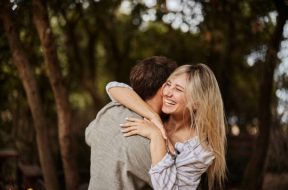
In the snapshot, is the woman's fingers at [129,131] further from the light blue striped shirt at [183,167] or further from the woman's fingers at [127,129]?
the light blue striped shirt at [183,167]

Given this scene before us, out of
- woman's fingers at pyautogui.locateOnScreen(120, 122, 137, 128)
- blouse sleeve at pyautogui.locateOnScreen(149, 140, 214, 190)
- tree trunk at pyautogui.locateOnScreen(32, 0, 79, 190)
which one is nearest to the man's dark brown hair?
woman's fingers at pyautogui.locateOnScreen(120, 122, 137, 128)

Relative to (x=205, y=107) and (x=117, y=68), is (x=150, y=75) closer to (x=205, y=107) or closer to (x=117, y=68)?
(x=205, y=107)

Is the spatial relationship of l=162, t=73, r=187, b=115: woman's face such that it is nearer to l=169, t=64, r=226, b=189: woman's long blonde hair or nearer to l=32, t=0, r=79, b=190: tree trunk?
l=169, t=64, r=226, b=189: woman's long blonde hair

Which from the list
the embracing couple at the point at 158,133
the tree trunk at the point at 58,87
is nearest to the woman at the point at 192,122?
the embracing couple at the point at 158,133

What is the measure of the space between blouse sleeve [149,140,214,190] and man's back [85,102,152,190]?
0.12 m

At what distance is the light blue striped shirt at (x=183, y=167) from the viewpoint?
2986 millimetres

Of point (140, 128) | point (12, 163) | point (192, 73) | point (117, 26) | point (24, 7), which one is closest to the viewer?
point (140, 128)

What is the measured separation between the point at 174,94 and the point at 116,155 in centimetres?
58

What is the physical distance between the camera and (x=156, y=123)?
3.28 meters

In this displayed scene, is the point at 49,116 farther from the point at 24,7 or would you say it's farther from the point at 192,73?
the point at 192,73

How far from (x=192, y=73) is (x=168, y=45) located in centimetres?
922

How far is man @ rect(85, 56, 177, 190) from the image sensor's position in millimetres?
3053

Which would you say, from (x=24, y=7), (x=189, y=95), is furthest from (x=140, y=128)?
(x=24, y=7)

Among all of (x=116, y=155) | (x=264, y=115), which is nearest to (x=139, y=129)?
(x=116, y=155)
